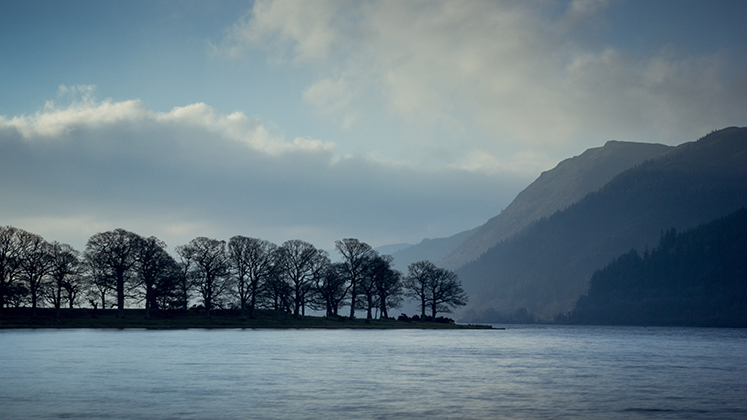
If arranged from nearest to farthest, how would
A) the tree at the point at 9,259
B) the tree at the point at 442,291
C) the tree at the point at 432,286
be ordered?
the tree at the point at 9,259, the tree at the point at 432,286, the tree at the point at 442,291

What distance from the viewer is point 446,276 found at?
514 feet

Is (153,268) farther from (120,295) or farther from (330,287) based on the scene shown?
(330,287)

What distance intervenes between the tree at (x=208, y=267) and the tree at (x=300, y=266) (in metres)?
13.7

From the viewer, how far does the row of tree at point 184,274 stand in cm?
10244

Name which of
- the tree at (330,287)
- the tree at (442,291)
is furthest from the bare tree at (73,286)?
the tree at (442,291)

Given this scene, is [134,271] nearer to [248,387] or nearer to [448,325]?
[448,325]

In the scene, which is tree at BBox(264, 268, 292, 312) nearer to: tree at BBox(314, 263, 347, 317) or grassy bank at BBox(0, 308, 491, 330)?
grassy bank at BBox(0, 308, 491, 330)

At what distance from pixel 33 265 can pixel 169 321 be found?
25.9 m

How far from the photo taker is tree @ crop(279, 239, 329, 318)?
127 metres

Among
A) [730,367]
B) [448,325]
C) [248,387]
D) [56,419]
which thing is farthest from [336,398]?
[448,325]

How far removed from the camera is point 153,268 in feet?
360

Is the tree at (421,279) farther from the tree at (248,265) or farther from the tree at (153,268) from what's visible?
the tree at (153,268)

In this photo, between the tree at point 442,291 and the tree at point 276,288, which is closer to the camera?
the tree at point 276,288

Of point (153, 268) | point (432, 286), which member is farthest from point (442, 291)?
point (153, 268)
